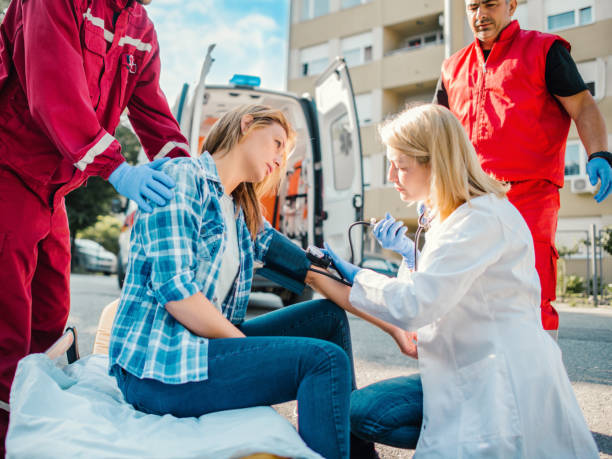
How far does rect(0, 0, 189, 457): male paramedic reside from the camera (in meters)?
1.44

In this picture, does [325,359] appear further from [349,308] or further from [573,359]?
[573,359]

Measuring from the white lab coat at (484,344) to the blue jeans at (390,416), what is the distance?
93mm

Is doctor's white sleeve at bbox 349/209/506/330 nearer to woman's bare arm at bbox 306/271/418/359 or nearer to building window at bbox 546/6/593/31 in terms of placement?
woman's bare arm at bbox 306/271/418/359

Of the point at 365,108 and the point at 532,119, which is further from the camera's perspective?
the point at 365,108

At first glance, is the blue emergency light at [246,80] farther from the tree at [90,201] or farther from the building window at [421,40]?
the tree at [90,201]

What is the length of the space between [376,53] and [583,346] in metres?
15.3

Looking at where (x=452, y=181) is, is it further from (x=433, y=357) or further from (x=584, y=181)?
(x=584, y=181)

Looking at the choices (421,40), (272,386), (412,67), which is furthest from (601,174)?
(421,40)

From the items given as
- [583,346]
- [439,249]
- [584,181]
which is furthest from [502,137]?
[584,181]

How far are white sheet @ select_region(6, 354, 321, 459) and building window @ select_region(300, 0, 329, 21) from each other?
62.4 feet

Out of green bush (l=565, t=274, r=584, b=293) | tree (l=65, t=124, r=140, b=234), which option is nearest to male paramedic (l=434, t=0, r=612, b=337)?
green bush (l=565, t=274, r=584, b=293)

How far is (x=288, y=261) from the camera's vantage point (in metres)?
1.83

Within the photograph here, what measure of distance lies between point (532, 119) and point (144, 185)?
1475mm

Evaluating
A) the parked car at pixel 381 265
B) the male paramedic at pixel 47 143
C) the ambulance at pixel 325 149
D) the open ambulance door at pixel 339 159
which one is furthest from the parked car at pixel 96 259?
the male paramedic at pixel 47 143
